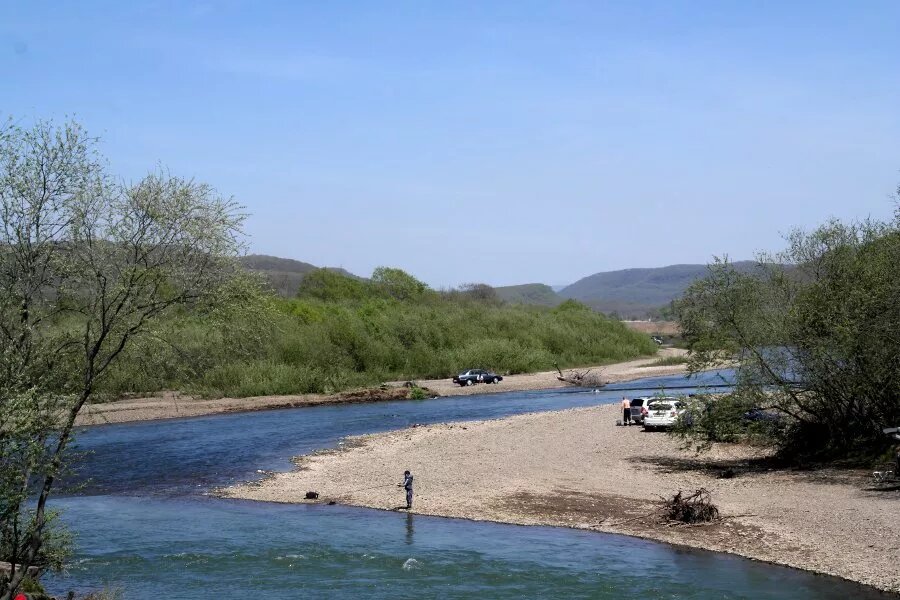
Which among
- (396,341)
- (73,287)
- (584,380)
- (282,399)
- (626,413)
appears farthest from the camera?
(396,341)

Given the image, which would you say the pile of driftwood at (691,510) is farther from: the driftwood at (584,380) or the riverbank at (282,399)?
the driftwood at (584,380)

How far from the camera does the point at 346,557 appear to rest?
2244cm

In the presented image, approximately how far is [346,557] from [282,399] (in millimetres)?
45282

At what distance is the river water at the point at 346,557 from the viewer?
19.8 meters

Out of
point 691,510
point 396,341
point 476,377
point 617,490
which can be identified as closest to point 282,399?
point 476,377

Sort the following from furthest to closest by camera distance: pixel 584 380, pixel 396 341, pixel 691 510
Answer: pixel 396 341
pixel 584 380
pixel 691 510

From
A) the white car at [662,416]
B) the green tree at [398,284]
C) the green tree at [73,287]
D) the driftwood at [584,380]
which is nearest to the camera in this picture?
the green tree at [73,287]

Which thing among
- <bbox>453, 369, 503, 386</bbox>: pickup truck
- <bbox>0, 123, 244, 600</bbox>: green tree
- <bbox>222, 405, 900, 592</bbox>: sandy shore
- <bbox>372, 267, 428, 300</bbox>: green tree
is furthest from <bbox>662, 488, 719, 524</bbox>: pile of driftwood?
<bbox>372, 267, 428, 300</bbox>: green tree

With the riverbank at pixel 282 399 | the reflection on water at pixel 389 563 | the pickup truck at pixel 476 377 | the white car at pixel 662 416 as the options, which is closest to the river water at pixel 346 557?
the reflection on water at pixel 389 563

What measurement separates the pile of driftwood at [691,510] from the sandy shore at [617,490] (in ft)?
1.29

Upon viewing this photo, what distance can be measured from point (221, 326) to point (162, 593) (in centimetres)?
700

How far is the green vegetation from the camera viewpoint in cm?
2770

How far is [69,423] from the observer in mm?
15492

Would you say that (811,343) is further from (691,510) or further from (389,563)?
(389,563)
